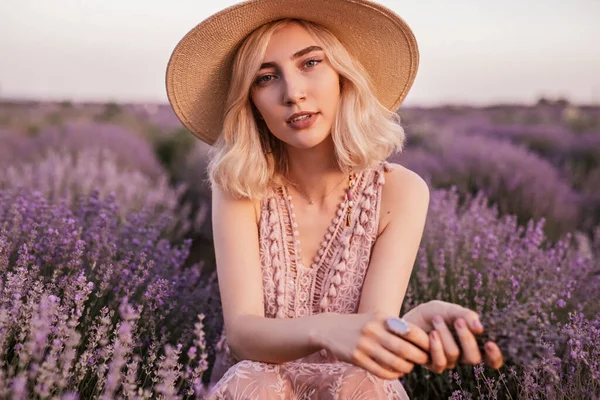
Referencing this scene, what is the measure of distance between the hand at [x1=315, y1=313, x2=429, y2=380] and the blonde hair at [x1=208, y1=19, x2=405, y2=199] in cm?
84

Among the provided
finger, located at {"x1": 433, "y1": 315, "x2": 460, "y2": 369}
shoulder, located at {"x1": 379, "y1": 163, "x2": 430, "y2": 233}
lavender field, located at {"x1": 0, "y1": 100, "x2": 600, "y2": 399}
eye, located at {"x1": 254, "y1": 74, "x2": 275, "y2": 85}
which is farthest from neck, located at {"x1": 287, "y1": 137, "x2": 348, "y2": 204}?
finger, located at {"x1": 433, "y1": 315, "x2": 460, "y2": 369}

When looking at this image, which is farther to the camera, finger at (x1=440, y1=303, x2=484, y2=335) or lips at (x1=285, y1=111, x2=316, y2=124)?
lips at (x1=285, y1=111, x2=316, y2=124)

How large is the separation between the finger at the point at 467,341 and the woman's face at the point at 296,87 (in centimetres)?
92

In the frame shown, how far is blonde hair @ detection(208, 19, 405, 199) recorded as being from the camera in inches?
94.7

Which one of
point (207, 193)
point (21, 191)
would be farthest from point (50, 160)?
point (21, 191)

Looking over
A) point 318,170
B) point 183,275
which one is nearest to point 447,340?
point 318,170

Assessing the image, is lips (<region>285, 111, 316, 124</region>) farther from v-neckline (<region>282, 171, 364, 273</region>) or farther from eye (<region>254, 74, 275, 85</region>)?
v-neckline (<region>282, 171, 364, 273</region>)

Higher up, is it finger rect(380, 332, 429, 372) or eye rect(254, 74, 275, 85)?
eye rect(254, 74, 275, 85)

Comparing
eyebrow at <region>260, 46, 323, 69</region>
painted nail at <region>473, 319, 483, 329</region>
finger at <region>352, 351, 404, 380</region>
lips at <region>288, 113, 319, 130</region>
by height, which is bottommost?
finger at <region>352, 351, 404, 380</region>

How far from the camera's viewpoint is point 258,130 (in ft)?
8.67

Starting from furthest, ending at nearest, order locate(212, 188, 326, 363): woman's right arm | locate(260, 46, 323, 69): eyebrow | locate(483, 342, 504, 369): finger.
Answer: locate(260, 46, 323, 69): eyebrow, locate(212, 188, 326, 363): woman's right arm, locate(483, 342, 504, 369): finger

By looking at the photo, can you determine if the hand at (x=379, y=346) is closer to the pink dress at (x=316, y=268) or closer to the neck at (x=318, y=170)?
the pink dress at (x=316, y=268)

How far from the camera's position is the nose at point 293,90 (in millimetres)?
2238

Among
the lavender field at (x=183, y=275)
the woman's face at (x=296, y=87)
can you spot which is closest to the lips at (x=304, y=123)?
the woman's face at (x=296, y=87)
